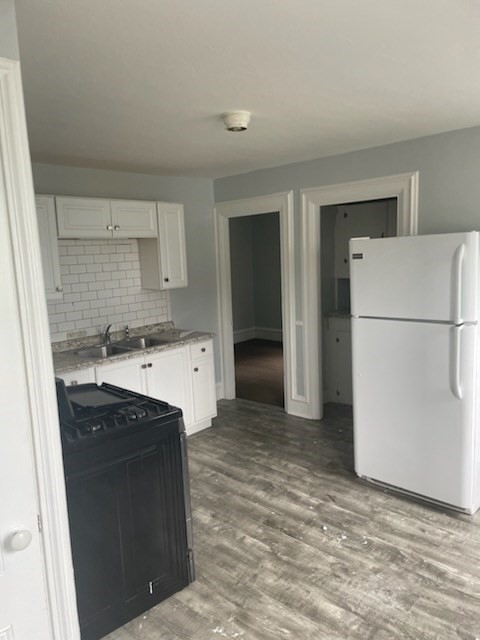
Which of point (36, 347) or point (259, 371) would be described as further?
point (259, 371)

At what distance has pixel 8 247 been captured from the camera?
1.30 meters

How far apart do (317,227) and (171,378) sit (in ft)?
6.27

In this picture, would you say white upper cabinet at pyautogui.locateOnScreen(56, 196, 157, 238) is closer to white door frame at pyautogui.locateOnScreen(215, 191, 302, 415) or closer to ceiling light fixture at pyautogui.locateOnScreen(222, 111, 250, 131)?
white door frame at pyautogui.locateOnScreen(215, 191, 302, 415)

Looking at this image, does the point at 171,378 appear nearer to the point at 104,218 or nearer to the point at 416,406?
the point at 104,218

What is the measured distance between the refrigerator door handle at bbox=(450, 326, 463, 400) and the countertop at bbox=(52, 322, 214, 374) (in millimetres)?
2260

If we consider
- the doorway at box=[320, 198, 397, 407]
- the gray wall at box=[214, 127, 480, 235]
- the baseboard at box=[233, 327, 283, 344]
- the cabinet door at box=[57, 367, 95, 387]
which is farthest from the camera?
the baseboard at box=[233, 327, 283, 344]

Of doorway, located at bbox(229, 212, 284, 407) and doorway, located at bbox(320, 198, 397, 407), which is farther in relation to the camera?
doorway, located at bbox(229, 212, 284, 407)

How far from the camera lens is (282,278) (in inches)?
180

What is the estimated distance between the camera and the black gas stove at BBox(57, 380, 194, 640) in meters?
1.94

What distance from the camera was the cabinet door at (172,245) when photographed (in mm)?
4301

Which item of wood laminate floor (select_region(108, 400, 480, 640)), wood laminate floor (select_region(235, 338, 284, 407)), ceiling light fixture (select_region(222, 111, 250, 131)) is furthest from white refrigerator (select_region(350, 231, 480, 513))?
wood laminate floor (select_region(235, 338, 284, 407))

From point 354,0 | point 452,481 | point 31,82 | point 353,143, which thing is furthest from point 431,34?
point 452,481

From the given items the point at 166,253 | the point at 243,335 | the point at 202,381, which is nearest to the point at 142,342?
the point at 202,381

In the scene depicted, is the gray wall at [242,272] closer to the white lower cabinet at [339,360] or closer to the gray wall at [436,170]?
the white lower cabinet at [339,360]
